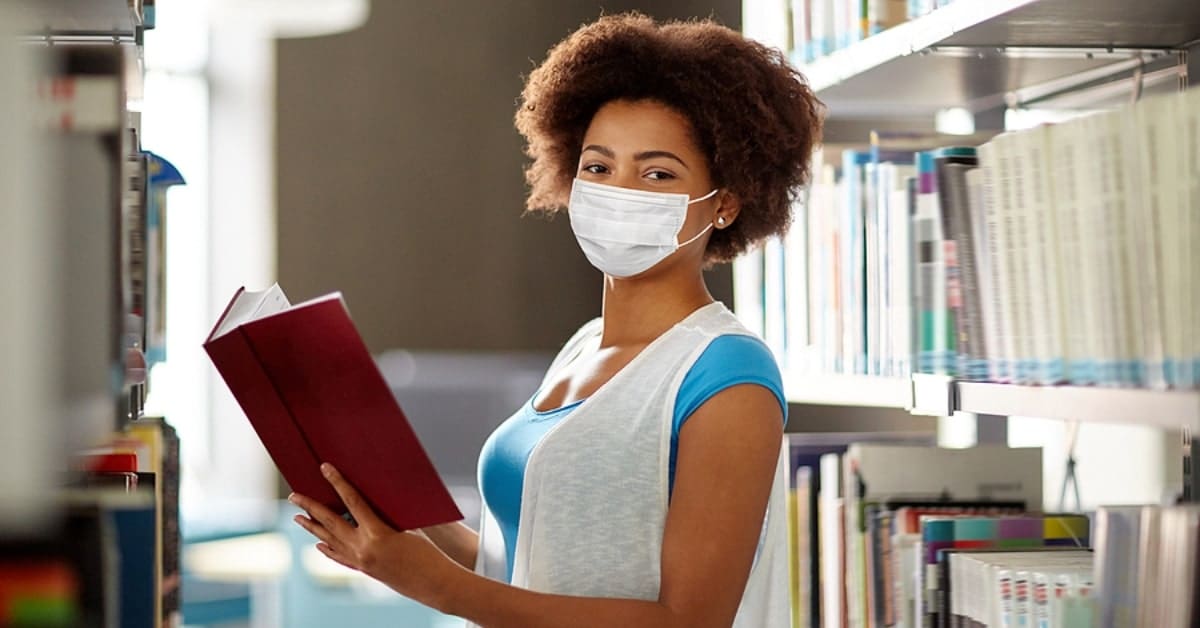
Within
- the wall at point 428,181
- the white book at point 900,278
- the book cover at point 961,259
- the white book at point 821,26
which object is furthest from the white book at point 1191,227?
the wall at point 428,181

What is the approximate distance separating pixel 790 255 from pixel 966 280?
0.77m

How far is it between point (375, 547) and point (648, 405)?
0.37m

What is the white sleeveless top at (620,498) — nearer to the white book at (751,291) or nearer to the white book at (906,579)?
the white book at (906,579)

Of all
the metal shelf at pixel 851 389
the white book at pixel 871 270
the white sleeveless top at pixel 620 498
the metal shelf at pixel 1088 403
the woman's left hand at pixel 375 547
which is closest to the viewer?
the metal shelf at pixel 1088 403

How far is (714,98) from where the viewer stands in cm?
159

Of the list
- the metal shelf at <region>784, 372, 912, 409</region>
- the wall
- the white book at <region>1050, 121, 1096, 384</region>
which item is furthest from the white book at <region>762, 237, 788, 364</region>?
the wall

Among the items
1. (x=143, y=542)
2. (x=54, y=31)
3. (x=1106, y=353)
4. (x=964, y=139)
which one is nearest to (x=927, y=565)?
(x=1106, y=353)

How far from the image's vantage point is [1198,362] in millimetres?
1035

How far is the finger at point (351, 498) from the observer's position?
1.21 m

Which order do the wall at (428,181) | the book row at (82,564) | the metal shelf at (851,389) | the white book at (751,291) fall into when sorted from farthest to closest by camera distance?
the wall at (428,181), the white book at (751,291), the metal shelf at (851,389), the book row at (82,564)

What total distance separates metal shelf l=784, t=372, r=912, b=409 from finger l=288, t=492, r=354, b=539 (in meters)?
0.72

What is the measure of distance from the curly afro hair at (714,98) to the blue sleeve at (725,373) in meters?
0.26

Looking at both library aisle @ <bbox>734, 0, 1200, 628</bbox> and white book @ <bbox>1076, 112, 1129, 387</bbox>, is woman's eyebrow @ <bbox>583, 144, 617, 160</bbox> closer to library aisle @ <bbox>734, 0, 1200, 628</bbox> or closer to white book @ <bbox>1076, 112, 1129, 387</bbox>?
Result: library aisle @ <bbox>734, 0, 1200, 628</bbox>

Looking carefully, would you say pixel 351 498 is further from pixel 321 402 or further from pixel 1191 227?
pixel 1191 227
